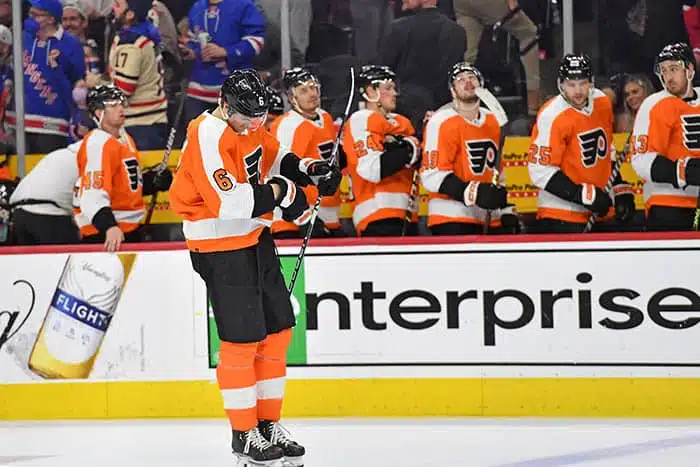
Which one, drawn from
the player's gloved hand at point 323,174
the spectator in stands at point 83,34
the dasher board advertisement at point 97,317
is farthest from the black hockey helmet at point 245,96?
the spectator in stands at point 83,34

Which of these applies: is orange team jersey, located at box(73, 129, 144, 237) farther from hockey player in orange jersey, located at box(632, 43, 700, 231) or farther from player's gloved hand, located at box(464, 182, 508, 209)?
hockey player in orange jersey, located at box(632, 43, 700, 231)

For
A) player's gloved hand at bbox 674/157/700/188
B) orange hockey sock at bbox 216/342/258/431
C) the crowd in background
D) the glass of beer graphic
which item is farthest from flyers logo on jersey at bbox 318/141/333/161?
orange hockey sock at bbox 216/342/258/431

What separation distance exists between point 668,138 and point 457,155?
0.91m

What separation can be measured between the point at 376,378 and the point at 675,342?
1.19 meters

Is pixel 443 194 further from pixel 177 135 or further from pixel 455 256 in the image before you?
pixel 177 135

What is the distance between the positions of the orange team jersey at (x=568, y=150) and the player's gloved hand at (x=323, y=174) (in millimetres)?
1492

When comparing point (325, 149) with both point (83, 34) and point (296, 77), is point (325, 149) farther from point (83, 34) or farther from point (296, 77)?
point (83, 34)

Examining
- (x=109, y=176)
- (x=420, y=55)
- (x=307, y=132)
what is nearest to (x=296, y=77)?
(x=307, y=132)

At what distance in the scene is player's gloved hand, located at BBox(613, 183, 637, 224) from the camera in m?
5.98

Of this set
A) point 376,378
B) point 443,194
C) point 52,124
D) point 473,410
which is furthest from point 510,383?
point 52,124

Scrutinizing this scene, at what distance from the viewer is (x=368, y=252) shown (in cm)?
536

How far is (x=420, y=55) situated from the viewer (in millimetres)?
6449

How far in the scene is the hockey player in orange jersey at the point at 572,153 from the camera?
5.62 meters

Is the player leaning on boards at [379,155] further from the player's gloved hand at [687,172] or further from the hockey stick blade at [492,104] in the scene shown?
the player's gloved hand at [687,172]
